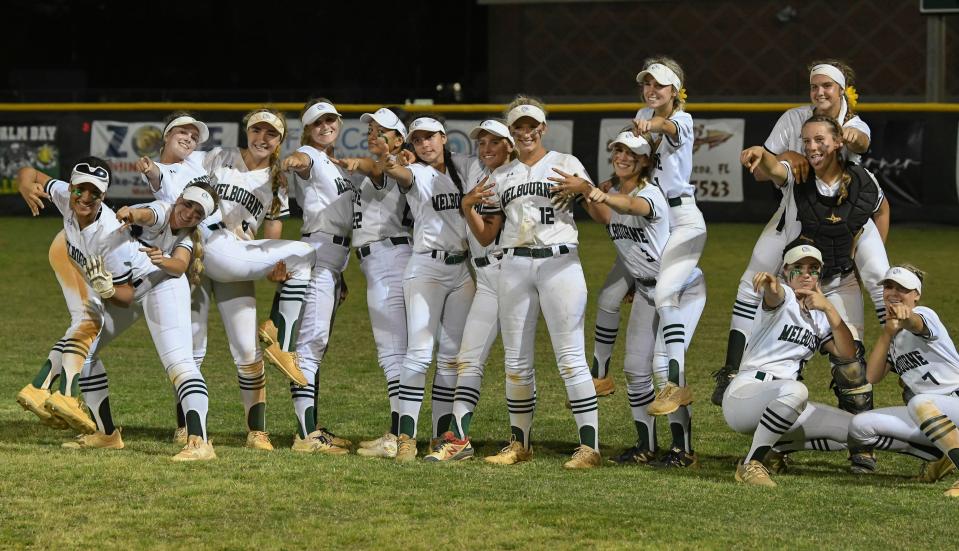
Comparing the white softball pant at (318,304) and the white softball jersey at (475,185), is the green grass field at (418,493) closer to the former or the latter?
the white softball pant at (318,304)

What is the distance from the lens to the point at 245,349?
27.8 ft

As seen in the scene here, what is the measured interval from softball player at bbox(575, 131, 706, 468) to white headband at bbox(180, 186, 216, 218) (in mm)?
2150

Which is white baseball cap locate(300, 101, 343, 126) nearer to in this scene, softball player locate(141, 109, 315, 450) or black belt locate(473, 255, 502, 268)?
softball player locate(141, 109, 315, 450)

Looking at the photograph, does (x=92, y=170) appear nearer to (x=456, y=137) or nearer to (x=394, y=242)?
(x=394, y=242)

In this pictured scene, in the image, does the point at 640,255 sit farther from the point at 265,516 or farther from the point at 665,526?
the point at 265,516

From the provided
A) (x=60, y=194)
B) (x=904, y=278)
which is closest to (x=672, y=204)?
(x=904, y=278)

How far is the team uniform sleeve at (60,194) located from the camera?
7.92 meters

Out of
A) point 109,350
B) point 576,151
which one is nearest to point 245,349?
point 109,350

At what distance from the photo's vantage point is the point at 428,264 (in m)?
8.13

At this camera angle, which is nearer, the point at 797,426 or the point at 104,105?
the point at 797,426

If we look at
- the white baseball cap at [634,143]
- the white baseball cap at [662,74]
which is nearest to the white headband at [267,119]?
the white baseball cap at [634,143]

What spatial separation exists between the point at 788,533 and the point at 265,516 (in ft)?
8.03

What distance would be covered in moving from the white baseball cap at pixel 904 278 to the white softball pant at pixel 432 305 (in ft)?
7.97

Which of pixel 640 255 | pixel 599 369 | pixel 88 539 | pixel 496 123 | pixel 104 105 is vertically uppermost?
pixel 104 105
